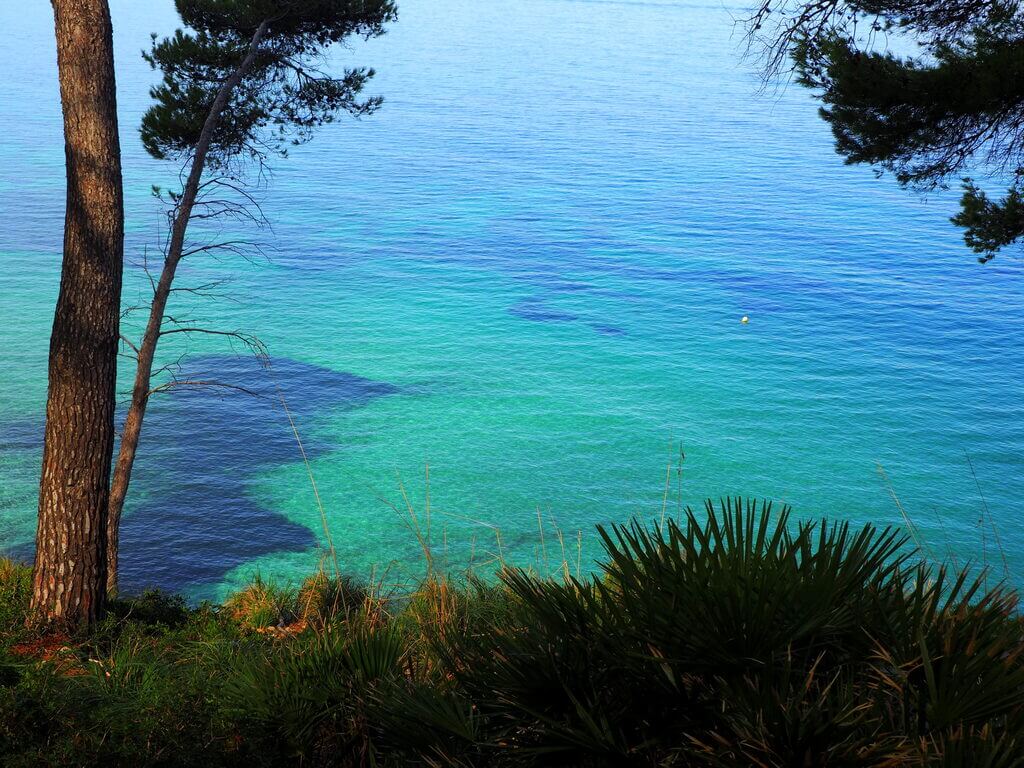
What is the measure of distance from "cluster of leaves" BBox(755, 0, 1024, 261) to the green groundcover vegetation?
4980 millimetres

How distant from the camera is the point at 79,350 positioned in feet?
22.6

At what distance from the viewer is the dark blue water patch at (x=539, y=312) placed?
31719 mm

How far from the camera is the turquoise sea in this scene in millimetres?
18578

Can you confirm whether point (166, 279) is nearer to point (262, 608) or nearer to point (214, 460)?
point (262, 608)

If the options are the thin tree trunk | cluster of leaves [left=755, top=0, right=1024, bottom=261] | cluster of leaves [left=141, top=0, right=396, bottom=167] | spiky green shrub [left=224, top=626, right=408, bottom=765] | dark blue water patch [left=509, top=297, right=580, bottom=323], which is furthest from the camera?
dark blue water patch [left=509, top=297, right=580, bottom=323]

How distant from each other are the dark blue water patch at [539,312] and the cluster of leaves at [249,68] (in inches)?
749

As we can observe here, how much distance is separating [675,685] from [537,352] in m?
26.4

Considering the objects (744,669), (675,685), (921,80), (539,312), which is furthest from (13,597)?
(539,312)

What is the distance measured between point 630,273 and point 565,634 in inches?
1345

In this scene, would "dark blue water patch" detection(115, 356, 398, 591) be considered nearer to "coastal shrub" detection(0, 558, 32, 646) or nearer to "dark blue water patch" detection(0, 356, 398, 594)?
"dark blue water patch" detection(0, 356, 398, 594)

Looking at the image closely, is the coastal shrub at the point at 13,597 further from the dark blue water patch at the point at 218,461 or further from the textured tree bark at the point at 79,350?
the dark blue water patch at the point at 218,461

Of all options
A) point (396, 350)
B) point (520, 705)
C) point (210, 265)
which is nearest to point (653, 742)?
point (520, 705)

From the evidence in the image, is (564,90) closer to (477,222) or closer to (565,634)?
(477,222)

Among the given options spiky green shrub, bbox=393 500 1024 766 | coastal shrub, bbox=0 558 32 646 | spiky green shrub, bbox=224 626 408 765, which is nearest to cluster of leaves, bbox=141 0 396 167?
coastal shrub, bbox=0 558 32 646
